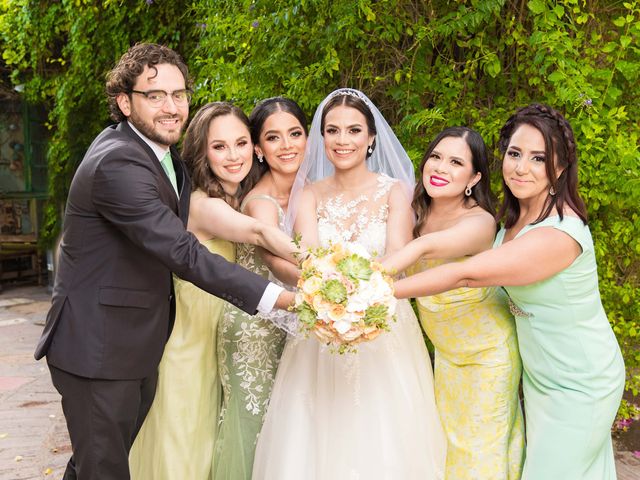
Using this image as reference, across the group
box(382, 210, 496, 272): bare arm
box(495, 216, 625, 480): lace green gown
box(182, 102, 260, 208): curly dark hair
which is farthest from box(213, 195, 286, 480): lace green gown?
box(495, 216, 625, 480): lace green gown

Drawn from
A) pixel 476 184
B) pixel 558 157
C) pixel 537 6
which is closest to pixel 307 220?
pixel 476 184

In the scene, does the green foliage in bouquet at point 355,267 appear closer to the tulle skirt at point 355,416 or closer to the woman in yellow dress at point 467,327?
the woman in yellow dress at point 467,327

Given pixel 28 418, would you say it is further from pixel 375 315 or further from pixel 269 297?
pixel 375 315

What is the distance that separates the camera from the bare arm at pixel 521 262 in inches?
103

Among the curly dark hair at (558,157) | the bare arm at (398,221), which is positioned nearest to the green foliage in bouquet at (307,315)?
the bare arm at (398,221)

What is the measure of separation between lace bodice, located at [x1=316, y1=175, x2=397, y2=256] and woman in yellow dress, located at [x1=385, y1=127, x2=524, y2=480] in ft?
0.59

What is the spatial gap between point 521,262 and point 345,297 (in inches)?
29.5

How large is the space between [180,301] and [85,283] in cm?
57

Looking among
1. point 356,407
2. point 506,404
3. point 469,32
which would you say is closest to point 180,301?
point 356,407

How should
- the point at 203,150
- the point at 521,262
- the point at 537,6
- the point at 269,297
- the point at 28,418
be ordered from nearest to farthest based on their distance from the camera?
the point at 521,262 → the point at 269,297 → the point at 203,150 → the point at 537,6 → the point at 28,418

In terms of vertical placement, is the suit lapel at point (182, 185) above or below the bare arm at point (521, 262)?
above

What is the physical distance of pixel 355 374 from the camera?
9.67 ft

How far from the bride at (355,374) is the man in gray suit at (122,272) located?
1.67 feet

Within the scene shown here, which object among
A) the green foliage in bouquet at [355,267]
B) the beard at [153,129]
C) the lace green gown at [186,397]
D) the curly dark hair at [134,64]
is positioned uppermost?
the curly dark hair at [134,64]
